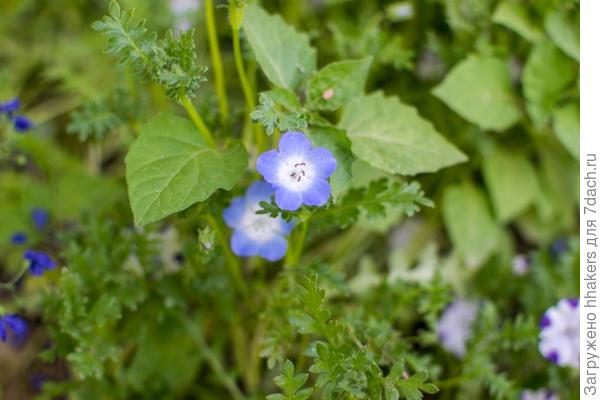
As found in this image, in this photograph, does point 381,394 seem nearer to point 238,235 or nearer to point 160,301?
point 238,235

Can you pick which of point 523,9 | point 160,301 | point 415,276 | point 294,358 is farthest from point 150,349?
point 523,9

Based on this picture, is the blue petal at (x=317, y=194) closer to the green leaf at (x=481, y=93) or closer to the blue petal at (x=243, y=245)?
the blue petal at (x=243, y=245)

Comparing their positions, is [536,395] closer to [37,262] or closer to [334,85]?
[334,85]

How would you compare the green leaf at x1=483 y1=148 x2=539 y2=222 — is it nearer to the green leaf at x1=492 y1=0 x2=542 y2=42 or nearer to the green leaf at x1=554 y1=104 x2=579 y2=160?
the green leaf at x1=554 y1=104 x2=579 y2=160

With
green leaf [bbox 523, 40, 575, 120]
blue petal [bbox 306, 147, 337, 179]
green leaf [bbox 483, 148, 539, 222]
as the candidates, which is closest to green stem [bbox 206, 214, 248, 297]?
blue petal [bbox 306, 147, 337, 179]

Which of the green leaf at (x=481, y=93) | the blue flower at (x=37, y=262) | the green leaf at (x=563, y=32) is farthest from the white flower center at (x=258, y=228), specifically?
the green leaf at (x=563, y=32)

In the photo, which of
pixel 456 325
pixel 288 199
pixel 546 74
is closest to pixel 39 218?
pixel 288 199
